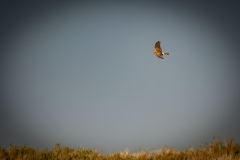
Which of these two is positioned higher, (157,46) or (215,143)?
(157,46)

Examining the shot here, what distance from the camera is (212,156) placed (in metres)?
8.77

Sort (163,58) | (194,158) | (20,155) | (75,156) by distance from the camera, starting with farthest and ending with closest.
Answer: (163,58)
(75,156)
(20,155)
(194,158)

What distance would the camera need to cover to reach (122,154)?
32.7 feet

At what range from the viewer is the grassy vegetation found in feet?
29.7

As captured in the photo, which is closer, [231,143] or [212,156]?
[212,156]

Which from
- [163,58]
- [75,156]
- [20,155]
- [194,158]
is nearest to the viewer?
[194,158]

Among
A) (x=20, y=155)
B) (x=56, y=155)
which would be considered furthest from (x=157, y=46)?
(x=20, y=155)

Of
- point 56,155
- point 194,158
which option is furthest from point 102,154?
point 194,158

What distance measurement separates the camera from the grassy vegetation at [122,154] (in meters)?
9.05

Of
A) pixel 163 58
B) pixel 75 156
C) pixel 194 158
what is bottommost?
pixel 194 158

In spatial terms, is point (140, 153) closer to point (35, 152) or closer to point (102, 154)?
point (102, 154)

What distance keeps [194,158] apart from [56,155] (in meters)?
4.79

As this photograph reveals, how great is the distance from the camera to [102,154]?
10188mm

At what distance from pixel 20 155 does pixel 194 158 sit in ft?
19.0
